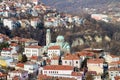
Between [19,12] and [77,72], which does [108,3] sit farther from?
[77,72]

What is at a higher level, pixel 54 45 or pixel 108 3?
pixel 54 45

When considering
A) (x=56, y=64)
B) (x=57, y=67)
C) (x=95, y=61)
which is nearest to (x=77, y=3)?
(x=56, y=64)

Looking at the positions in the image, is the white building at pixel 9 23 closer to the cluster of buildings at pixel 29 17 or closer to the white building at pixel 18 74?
the cluster of buildings at pixel 29 17

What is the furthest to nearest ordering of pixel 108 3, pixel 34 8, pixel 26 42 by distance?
pixel 108 3 < pixel 34 8 < pixel 26 42

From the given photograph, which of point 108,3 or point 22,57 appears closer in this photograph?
point 22,57

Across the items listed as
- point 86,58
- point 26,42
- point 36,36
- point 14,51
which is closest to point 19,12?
point 36,36

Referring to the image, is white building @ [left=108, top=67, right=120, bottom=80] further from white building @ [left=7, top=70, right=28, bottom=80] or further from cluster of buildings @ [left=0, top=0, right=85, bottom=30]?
cluster of buildings @ [left=0, top=0, right=85, bottom=30]

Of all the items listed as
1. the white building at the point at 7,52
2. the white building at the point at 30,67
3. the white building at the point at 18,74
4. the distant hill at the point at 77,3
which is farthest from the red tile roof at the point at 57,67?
the distant hill at the point at 77,3

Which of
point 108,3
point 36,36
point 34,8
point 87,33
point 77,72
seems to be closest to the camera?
point 77,72
